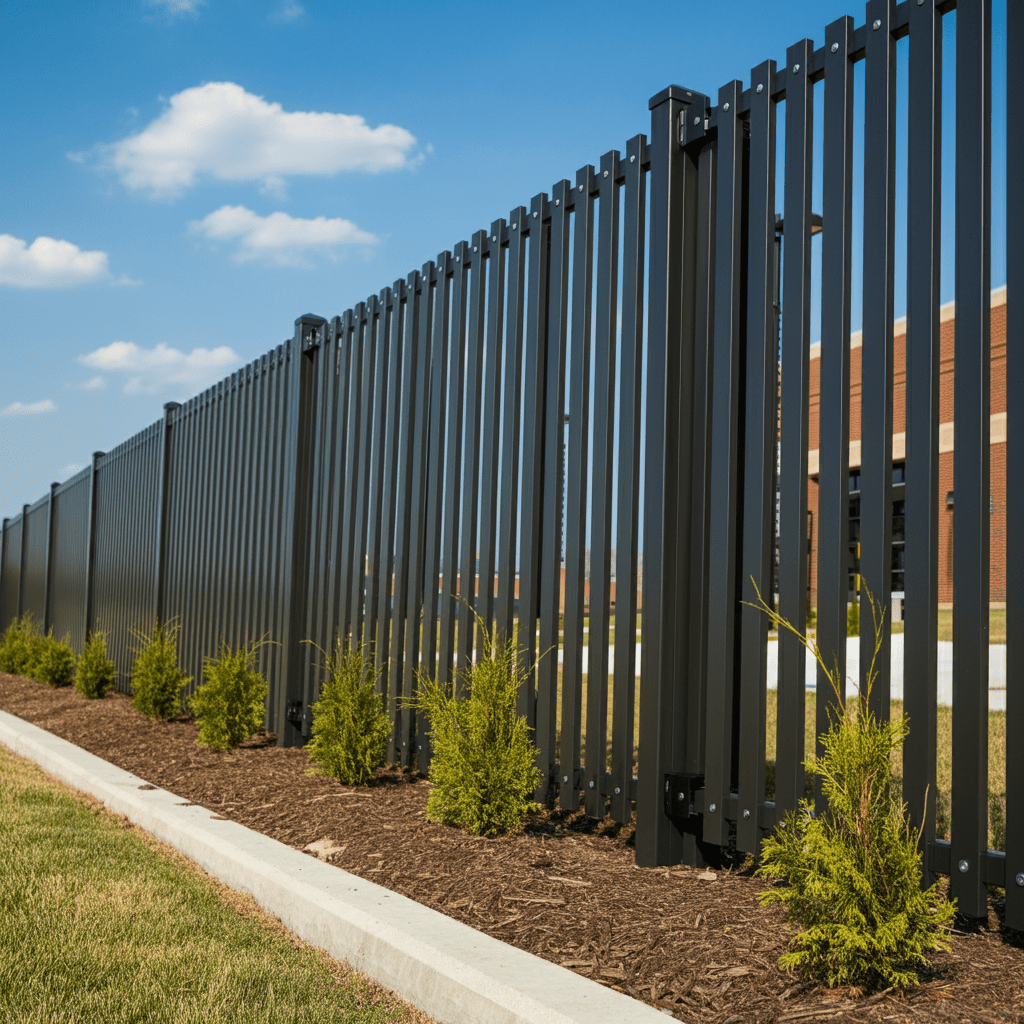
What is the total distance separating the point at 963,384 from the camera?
2.93 metres

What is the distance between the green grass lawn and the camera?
2639 millimetres

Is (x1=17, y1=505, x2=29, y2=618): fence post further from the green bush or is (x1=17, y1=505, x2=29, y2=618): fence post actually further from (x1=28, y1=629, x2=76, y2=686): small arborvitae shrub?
the green bush

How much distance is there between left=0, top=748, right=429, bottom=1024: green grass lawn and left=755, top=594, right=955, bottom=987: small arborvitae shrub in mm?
1178

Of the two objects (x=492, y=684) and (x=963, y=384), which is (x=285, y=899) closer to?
(x=492, y=684)

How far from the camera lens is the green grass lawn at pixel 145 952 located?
2.64 metres

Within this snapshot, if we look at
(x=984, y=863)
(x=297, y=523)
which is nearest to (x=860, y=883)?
(x=984, y=863)

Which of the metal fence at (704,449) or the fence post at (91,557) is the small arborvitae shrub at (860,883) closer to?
the metal fence at (704,449)

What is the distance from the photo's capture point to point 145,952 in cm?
307

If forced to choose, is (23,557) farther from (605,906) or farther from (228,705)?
(605,906)

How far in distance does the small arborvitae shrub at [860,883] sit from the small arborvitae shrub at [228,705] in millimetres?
5388

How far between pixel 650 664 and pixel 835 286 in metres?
1.72

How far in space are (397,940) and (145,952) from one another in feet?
2.99

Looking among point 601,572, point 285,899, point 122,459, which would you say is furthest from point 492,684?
point 122,459

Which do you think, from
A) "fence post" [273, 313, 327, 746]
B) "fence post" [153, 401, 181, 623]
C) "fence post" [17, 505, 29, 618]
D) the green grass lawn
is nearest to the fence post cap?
the green grass lawn
